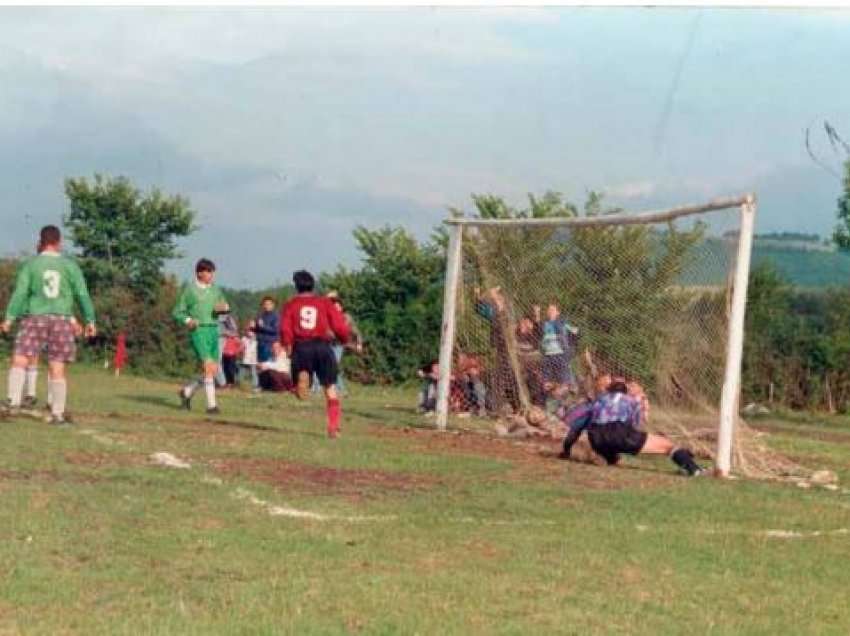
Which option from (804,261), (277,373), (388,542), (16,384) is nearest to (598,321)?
(16,384)

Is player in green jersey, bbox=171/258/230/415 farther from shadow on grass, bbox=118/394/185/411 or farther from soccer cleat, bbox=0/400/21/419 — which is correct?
soccer cleat, bbox=0/400/21/419

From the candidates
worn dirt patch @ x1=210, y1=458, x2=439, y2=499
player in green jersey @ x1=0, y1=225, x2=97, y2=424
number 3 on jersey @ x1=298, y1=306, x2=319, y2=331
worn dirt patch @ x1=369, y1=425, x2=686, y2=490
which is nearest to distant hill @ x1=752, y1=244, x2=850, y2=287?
worn dirt patch @ x1=369, y1=425, x2=686, y2=490

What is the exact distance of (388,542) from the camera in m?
9.38

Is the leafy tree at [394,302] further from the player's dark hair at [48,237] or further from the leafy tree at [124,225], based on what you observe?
the player's dark hair at [48,237]

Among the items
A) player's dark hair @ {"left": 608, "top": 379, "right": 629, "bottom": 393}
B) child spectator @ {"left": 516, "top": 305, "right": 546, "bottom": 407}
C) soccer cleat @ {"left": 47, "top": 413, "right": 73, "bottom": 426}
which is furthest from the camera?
child spectator @ {"left": 516, "top": 305, "right": 546, "bottom": 407}

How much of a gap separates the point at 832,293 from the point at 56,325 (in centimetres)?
1933

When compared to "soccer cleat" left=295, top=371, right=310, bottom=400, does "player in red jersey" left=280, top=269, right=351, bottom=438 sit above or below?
above

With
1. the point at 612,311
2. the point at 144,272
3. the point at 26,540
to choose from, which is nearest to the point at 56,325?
the point at 612,311

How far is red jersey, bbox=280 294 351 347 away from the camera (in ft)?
53.2

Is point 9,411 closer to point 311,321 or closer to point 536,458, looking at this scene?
point 311,321

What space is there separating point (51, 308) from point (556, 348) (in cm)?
583

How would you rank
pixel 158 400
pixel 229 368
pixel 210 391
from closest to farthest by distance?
1. pixel 210 391
2. pixel 158 400
3. pixel 229 368

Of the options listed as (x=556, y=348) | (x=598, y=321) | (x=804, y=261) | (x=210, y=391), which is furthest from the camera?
(x=804, y=261)

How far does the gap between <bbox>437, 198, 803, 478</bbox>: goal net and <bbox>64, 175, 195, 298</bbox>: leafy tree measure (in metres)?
20.6
